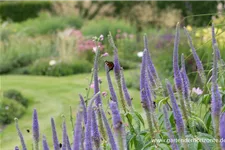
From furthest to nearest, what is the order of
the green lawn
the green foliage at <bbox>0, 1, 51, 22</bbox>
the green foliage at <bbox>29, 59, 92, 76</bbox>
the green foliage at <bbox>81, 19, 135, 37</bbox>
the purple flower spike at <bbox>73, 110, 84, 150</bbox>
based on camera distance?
the green foliage at <bbox>0, 1, 51, 22</bbox> → the green foliage at <bbox>81, 19, 135, 37</bbox> → the green foliage at <bbox>29, 59, 92, 76</bbox> → the green lawn → the purple flower spike at <bbox>73, 110, 84, 150</bbox>

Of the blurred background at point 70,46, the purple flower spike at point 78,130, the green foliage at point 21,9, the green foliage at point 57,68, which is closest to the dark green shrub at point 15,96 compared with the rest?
the blurred background at point 70,46

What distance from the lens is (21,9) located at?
24406 millimetres

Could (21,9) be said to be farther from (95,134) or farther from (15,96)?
(95,134)

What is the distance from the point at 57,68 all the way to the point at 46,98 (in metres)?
3.78

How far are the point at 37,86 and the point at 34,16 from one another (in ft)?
43.9

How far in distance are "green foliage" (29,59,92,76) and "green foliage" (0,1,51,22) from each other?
10424mm

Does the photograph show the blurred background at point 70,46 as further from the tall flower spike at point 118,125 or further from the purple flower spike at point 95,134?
the tall flower spike at point 118,125

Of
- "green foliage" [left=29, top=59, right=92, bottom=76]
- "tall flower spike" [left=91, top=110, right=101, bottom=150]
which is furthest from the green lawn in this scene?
"tall flower spike" [left=91, top=110, right=101, bottom=150]

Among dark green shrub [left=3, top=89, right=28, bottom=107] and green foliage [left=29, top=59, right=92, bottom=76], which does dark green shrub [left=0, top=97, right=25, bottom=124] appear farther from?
green foliage [left=29, top=59, right=92, bottom=76]

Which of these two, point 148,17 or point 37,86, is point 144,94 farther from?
point 148,17

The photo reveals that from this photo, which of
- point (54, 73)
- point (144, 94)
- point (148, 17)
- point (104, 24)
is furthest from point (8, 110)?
point (148, 17)

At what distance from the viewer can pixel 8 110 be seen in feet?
27.3

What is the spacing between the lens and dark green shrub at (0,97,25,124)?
8.16 meters

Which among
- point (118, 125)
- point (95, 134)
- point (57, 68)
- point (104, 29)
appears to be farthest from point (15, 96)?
point (104, 29)
